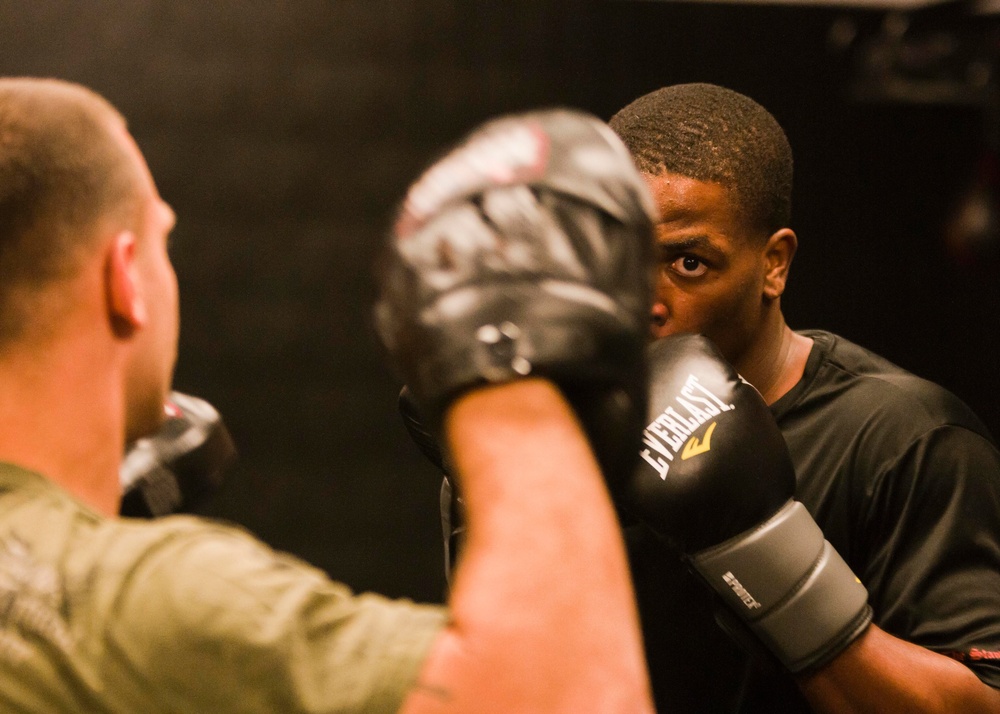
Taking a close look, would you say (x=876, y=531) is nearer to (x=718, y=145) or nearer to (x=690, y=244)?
(x=690, y=244)

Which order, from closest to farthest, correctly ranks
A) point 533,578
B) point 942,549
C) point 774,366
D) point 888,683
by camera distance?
point 533,578 → point 888,683 → point 942,549 → point 774,366

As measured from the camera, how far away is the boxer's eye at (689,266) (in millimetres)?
1367

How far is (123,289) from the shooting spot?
752 mm

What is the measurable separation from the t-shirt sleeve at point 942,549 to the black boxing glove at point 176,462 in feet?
2.85

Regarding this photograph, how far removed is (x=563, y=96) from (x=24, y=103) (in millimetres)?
2565

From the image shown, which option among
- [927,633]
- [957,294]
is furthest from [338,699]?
[957,294]

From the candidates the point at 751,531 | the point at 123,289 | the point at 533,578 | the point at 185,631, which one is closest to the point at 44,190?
the point at 123,289

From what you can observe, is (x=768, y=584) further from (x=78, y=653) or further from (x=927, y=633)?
(x=78, y=653)

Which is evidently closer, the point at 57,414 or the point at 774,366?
the point at 57,414

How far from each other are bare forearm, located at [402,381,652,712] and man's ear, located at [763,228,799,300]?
90 centimetres

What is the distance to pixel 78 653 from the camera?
2.07ft

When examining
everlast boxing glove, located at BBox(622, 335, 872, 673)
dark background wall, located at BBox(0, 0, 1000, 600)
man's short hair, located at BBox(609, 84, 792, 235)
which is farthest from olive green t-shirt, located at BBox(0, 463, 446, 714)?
dark background wall, located at BBox(0, 0, 1000, 600)

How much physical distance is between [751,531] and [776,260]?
51 centimetres

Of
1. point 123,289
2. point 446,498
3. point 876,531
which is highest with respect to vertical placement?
point 123,289
